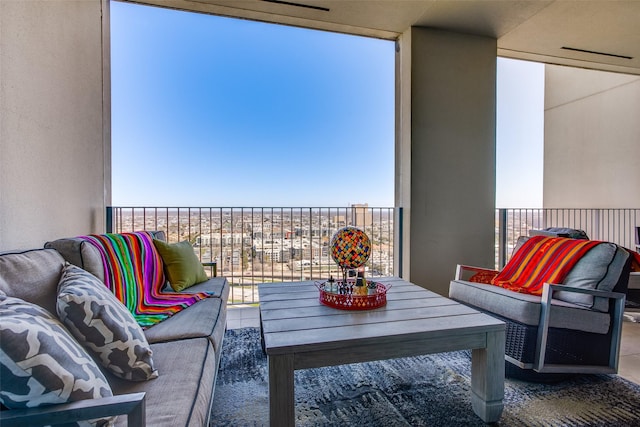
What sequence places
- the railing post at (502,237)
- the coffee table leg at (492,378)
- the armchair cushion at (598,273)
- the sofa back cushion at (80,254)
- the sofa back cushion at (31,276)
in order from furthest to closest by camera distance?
the railing post at (502,237)
the armchair cushion at (598,273)
the sofa back cushion at (80,254)
the coffee table leg at (492,378)
the sofa back cushion at (31,276)

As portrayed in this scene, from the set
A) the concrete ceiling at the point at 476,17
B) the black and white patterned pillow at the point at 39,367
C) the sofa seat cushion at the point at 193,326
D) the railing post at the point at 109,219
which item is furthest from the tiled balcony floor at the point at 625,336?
the concrete ceiling at the point at 476,17

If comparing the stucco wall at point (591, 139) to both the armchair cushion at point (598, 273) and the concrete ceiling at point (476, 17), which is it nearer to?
the concrete ceiling at point (476, 17)

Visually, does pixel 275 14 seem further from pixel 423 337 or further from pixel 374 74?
pixel 423 337

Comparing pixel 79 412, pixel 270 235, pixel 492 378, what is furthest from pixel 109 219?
pixel 492 378

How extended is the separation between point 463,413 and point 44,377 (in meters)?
1.66

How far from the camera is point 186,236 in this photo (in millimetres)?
3457

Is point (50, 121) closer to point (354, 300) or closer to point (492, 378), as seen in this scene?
point (354, 300)

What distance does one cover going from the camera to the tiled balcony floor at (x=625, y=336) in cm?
192

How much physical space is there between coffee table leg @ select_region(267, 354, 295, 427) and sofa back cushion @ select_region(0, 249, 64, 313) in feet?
2.88

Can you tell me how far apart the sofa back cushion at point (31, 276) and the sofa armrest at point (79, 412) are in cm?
56

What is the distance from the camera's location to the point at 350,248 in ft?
5.76

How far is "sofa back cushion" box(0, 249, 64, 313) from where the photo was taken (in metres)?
1.09

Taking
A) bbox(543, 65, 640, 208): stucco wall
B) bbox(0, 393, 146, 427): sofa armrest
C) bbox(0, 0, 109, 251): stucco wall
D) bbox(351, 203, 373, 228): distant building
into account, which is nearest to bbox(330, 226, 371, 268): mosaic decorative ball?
bbox(0, 393, 146, 427): sofa armrest

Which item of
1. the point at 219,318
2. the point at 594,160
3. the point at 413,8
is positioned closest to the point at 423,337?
the point at 219,318
